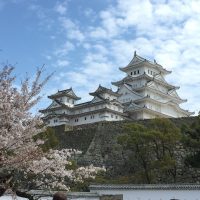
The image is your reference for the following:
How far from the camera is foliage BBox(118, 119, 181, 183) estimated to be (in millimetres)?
19844

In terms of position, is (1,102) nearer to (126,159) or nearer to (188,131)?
(188,131)

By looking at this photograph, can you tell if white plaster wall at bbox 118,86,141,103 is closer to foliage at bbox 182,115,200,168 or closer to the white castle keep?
the white castle keep

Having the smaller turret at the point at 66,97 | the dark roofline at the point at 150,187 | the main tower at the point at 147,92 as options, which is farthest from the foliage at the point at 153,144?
the smaller turret at the point at 66,97

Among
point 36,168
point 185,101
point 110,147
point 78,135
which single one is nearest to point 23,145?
point 36,168

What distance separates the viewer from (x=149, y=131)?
20344 mm

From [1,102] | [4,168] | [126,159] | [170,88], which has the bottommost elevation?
[4,168]

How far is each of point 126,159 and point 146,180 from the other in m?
5.26

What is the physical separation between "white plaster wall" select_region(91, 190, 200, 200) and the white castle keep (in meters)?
16.6

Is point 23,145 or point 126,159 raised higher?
point 126,159

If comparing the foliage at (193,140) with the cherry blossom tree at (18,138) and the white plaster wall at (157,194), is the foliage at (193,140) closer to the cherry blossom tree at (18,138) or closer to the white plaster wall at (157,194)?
the white plaster wall at (157,194)

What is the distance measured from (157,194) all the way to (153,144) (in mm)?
6765

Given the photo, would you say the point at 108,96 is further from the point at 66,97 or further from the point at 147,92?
the point at 66,97

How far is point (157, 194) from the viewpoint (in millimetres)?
14906

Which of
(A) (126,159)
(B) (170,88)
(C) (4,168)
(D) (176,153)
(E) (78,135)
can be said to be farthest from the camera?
(B) (170,88)
